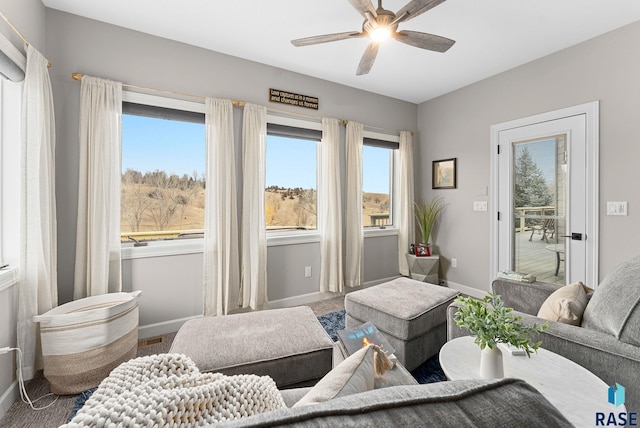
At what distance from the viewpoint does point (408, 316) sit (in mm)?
1906

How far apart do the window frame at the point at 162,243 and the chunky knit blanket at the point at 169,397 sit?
226cm

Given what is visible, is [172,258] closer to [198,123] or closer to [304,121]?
[198,123]

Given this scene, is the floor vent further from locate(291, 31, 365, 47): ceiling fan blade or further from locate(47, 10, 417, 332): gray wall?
locate(291, 31, 365, 47): ceiling fan blade

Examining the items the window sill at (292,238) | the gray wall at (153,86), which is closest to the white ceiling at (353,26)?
the gray wall at (153,86)

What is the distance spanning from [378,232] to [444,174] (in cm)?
126

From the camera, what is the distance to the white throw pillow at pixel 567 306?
1.39 meters

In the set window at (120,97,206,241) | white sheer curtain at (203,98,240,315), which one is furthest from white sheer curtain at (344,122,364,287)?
window at (120,97,206,241)

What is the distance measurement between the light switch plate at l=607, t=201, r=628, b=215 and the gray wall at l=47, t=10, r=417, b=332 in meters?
2.83

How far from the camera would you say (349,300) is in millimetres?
2273

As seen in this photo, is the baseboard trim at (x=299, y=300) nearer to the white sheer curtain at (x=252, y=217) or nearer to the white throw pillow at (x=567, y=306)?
the white sheer curtain at (x=252, y=217)

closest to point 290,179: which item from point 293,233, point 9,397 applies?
point 293,233

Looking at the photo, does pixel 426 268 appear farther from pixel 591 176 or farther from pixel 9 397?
pixel 9 397

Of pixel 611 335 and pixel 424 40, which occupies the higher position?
pixel 424 40

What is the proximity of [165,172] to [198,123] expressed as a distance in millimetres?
583
